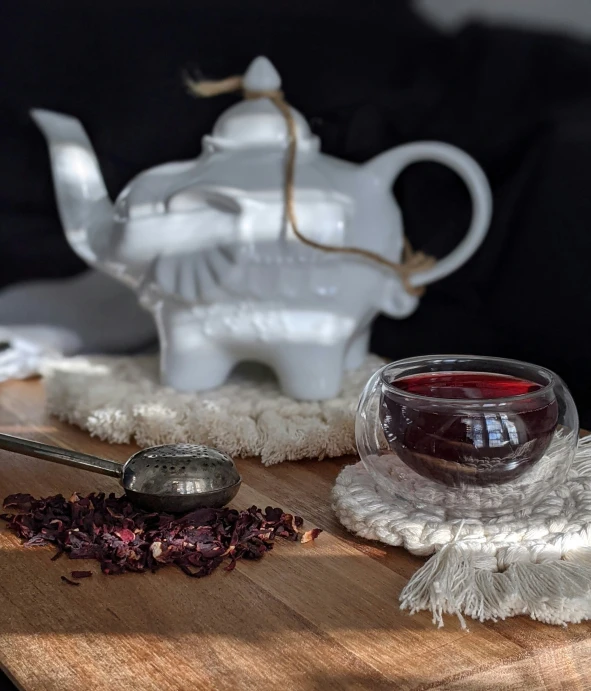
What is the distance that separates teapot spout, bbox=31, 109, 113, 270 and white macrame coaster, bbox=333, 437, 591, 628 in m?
0.41

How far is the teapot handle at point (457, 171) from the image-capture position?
0.93m

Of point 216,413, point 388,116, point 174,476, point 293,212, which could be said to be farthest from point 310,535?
point 388,116

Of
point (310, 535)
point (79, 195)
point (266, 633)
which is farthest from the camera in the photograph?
point (79, 195)

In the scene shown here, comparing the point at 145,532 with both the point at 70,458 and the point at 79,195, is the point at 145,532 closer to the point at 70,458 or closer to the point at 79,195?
the point at 70,458

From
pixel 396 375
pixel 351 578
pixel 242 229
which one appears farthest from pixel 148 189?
pixel 351 578

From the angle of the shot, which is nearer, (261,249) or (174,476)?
(174,476)

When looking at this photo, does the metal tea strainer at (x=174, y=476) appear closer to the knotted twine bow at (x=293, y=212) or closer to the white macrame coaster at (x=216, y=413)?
the white macrame coaster at (x=216, y=413)

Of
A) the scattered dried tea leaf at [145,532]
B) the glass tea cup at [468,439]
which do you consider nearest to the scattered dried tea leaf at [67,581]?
the scattered dried tea leaf at [145,532]

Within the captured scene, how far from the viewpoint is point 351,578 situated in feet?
1.99

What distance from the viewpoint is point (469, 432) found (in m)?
0.62

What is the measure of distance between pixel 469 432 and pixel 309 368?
324 millimetres

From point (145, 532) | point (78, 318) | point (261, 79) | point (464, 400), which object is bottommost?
point (78, 318)

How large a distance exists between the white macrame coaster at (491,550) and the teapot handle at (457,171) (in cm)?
31

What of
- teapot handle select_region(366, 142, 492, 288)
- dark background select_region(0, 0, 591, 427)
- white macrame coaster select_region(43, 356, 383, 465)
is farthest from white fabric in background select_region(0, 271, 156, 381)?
teapot handle select_region(366, 142, 492, 288)
